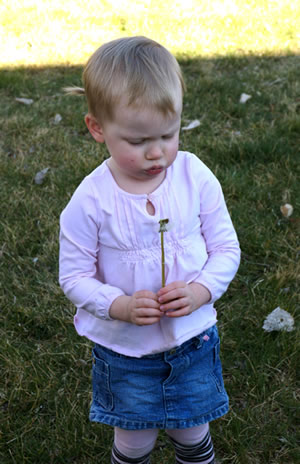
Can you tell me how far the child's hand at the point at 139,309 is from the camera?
1.50 metres

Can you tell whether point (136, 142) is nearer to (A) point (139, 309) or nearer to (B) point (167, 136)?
(B) point (167, 136)

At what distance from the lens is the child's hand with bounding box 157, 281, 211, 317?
151 centimetres

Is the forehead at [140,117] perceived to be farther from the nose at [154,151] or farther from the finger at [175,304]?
the finger at [175,304]

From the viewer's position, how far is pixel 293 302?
106 inches

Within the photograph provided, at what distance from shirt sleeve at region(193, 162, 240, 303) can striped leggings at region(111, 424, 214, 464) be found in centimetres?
47

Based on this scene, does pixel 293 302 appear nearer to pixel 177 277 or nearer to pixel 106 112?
pixel 177 277

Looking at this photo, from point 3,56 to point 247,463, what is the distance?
4460 millimetres

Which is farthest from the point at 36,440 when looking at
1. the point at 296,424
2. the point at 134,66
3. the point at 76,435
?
the point at 134,66

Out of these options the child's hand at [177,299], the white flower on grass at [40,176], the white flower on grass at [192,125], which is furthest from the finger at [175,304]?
the white flower on grass at [192,125]

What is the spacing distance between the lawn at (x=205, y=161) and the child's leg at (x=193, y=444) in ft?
0.88

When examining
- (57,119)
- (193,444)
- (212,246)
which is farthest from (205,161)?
(193,444)

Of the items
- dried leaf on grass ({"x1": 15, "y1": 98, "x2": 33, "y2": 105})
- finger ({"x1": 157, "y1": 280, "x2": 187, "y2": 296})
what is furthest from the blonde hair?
dried leaf on grass ({"x1": 15, "y1": 98, "x2": 33, "y2": 105})

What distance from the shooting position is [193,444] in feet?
6.12

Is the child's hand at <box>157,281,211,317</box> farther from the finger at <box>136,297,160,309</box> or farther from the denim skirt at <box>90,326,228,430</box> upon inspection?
the denim skirt at <box>90,326,228,430</box>
